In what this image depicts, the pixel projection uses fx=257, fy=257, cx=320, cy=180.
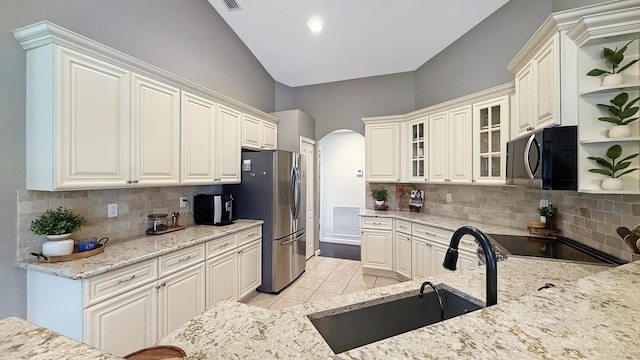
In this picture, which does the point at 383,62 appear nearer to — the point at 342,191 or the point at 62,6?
the point at 342,191

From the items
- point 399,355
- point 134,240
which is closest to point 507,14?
point 399,355

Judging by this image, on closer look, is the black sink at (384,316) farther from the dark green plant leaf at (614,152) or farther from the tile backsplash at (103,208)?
the tile backsplash at (103,208)

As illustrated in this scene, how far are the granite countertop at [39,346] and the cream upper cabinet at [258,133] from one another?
301cm

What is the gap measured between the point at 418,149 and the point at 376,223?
1.27 m

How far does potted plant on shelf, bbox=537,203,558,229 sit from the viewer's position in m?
2.43

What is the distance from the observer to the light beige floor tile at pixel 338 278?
12.5 feet

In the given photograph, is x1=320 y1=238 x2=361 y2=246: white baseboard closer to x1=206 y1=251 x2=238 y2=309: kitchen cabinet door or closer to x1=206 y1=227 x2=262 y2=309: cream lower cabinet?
x1=206 y1=227 x2=262 y2=309: cream lower cabinet

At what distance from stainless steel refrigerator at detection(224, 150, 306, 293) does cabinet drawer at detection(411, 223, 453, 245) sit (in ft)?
5.53

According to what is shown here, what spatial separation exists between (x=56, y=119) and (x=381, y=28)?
3.58m

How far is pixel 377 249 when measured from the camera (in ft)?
12.6

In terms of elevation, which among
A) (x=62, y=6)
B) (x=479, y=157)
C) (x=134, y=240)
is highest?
(x=62, y=6)

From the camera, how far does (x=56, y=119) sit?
1.71m

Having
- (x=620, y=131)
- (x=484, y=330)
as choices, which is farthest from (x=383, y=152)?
(x=484, y=330)

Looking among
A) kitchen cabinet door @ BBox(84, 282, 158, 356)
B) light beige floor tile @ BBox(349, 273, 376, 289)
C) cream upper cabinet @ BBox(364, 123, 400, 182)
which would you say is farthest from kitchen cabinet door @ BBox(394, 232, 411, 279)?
kitchen cabinet door @ BBox(84, 282, 158, 356)
